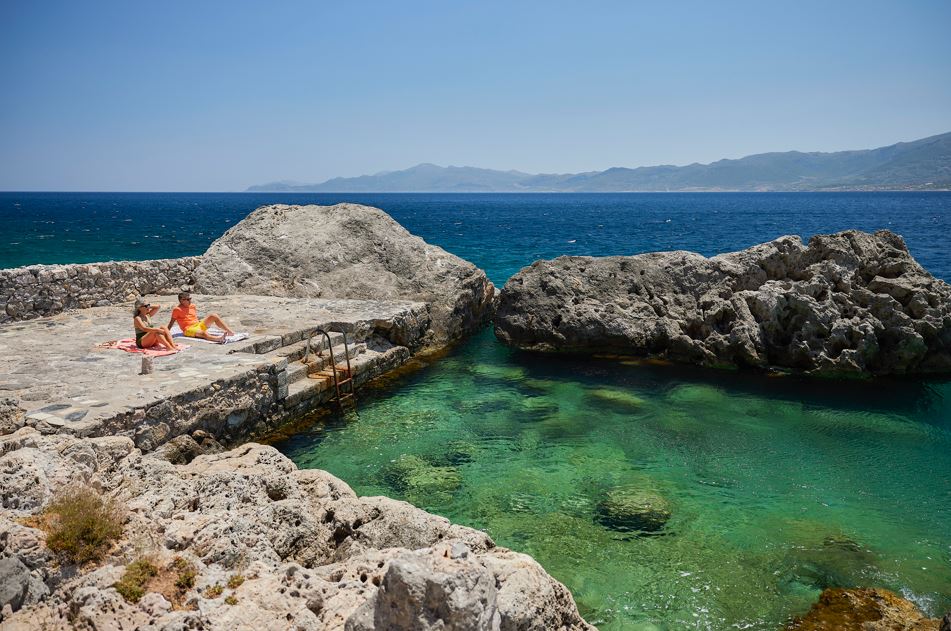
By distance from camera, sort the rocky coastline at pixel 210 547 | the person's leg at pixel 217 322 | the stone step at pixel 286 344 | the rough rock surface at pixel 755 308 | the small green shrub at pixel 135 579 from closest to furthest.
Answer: the rocky coastline at pixel 210 547 → the small green shrub at pixel 135 579 → the stone step at pixel 286 344 → the person's leg at pixel 217 322 → the rough rock surface at pixel 755 308

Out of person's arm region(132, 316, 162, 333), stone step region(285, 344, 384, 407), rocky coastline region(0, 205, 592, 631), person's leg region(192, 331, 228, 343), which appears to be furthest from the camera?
person's leg region(192, 331, 228, 343)

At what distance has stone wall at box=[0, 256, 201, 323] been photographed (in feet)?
46.0

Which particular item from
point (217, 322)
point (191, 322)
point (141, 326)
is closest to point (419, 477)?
point (141, 326)

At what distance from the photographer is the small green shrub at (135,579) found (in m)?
4.31

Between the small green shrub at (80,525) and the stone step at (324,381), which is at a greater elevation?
the small green shrub at (80,525)

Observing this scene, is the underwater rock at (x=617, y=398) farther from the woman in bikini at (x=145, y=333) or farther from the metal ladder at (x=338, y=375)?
the woman in bikini at (x=145, y=333)

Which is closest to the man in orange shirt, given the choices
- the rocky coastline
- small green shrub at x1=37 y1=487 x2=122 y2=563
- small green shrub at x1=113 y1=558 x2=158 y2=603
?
the rocky coastline

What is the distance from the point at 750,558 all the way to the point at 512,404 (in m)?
6.29

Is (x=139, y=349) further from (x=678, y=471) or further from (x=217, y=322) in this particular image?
(x=678, y=471)

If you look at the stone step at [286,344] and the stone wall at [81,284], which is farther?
the stone wall at [81,284]

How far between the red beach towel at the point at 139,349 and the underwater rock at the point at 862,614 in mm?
10354

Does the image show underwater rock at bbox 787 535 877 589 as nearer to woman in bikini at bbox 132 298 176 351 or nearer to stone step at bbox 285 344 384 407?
stone step at bbox 285 344 384 407

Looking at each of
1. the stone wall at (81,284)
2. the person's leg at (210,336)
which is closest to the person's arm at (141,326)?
the person's leg at (210,336)

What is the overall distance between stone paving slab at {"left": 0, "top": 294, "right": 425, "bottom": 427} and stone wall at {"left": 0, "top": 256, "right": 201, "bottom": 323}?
310mm
